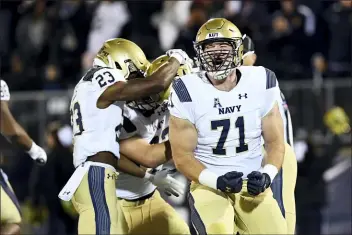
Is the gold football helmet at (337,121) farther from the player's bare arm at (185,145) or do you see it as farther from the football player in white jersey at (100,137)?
the player's bare arm at (185,145)

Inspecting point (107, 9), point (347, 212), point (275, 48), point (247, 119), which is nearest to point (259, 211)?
point (247, 119)

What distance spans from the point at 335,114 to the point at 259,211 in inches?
198

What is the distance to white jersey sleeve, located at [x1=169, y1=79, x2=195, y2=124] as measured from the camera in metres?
6.35

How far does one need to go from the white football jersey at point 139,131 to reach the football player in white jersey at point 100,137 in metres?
0.34

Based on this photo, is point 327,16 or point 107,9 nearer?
point 327,16

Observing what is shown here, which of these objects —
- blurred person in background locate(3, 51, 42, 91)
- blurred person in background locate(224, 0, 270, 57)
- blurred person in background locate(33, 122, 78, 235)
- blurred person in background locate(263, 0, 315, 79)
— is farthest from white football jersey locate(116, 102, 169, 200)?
blurred person in background locate(3, 51, 42, 91)

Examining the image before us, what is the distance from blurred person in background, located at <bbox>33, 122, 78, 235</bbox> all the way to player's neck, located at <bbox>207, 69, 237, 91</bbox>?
4648mm

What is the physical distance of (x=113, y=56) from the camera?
7.05 m

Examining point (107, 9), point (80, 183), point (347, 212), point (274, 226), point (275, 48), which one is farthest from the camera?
point (107, 9)

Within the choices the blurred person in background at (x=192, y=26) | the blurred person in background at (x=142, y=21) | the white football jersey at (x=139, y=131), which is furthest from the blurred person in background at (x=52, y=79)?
the white football jersey at (x=139, y=131)

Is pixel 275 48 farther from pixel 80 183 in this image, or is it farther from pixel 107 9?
pixel 80 183

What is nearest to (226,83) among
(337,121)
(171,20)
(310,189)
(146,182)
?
(146,182)

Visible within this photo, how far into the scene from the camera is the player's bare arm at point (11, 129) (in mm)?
7316

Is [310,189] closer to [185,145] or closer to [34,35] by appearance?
[185,145]
